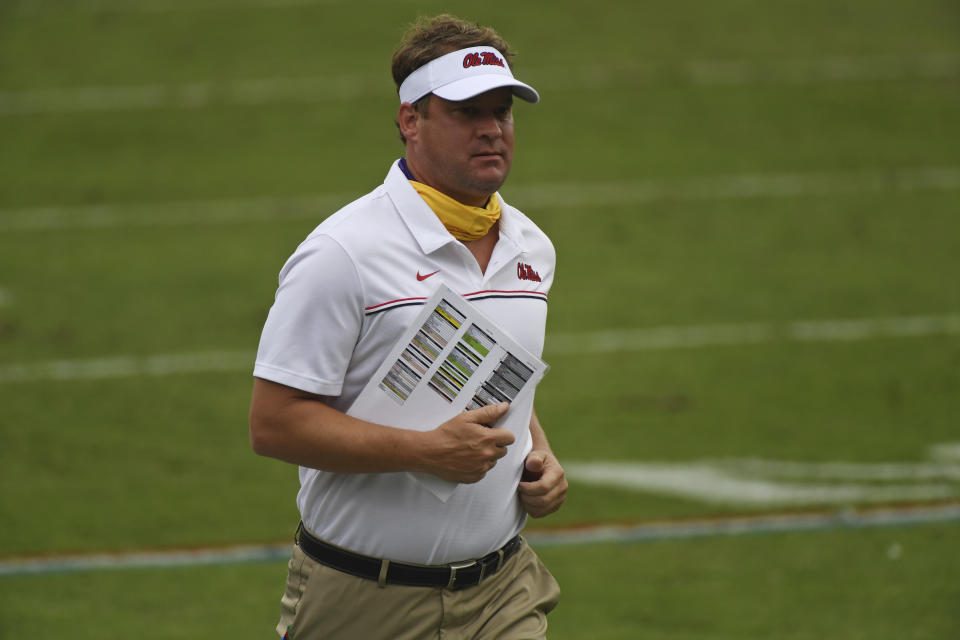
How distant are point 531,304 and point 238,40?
1231cm

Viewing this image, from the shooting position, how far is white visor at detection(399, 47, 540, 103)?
3076 millimetres

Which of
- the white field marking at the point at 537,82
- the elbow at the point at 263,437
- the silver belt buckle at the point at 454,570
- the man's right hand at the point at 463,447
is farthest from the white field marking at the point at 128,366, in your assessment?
the man's right hand at the point at 463,447

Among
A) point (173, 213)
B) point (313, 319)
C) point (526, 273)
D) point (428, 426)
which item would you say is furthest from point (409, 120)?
point (173, 213)

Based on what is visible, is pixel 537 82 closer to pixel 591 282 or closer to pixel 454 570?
pixel 591 282

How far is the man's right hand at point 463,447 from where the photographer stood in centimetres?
293

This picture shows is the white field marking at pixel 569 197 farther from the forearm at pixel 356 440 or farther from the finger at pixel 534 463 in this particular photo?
the forearm at pixel 356 440

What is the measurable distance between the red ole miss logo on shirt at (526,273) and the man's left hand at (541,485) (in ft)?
1.41

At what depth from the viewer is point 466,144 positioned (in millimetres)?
3123

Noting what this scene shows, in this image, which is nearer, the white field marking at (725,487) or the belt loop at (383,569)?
the belt loop at (383,569)

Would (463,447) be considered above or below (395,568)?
above

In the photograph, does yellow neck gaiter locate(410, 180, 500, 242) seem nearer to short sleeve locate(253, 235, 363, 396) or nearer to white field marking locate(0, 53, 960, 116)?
short sleeve locate(253, 235, 363, 396)

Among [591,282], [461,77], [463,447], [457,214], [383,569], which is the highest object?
[461,77]

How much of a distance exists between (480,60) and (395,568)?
46.7 inches

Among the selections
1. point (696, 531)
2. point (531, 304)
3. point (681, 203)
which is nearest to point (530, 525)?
point (696, 531)
